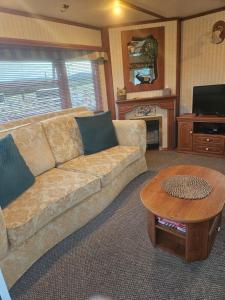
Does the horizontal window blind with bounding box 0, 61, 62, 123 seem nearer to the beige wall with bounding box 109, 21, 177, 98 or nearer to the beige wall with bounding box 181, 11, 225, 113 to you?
the beige wall with bounding box 109, 21, 177, 98

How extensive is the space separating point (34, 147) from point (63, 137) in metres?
0.43

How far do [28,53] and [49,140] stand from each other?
4.02 feet

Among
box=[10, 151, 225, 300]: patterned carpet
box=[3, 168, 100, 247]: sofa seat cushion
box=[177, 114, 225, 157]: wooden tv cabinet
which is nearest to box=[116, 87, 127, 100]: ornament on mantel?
box=[177, 114, 225, 157]: wooden tv cabinet

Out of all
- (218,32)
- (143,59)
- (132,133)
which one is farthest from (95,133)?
(218,32)

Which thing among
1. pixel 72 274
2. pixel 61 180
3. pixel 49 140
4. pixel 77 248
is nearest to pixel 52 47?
pixel 49 140

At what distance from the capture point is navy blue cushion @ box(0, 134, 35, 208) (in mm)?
1671

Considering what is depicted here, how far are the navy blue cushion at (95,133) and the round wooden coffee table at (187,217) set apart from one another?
1064 millimetres

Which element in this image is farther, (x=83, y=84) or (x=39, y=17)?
(x=83, y=84)

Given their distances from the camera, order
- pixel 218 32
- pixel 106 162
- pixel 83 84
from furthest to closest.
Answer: pixel 83 84 → pixel 218 32 → pixel 106 162

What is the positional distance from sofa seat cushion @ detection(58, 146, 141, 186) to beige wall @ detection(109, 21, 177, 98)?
5.19ft

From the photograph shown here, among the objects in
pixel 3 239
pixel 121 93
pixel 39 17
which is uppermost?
pixel 39 17

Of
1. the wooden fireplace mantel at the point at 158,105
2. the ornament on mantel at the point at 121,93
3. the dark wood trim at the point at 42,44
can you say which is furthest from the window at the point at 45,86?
the wooden fireplace mantel at the point at 158,105

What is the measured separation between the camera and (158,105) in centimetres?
382

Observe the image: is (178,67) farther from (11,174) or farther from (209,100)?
(11,174)
